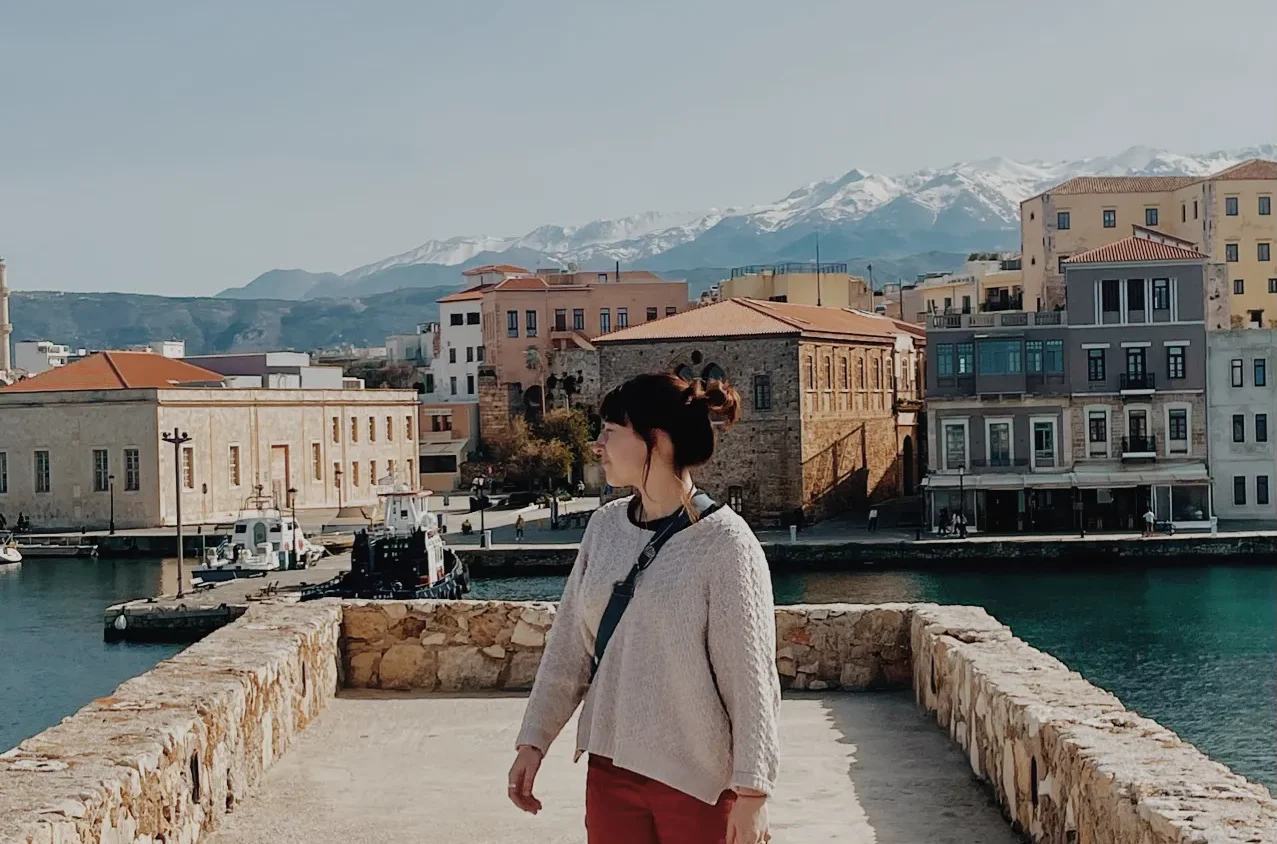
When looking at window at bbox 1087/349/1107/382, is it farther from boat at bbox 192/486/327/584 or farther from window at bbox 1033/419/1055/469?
boat at bbox 192/486/327/584

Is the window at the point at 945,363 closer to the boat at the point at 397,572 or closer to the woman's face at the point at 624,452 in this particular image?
the boat at the point at 397,572

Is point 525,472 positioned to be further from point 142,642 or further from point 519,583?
point 142,642

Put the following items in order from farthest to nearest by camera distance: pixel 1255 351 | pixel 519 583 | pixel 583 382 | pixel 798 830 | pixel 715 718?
pixel 583 382 → pixel 1255 351 → pixel 519 583 → pixel 798 830 → pixel 715 718

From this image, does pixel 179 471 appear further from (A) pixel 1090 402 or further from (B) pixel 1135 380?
(B) pixel 1135 380

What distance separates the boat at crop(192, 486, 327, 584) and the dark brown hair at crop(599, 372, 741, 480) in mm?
40568

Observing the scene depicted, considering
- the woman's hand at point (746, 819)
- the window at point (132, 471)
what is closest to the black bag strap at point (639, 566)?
the woman's hand at point (746, 819)

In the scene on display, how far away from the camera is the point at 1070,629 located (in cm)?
3581

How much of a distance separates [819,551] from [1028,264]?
2337 cm

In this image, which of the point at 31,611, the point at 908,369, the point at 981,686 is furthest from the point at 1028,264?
the point at 981,686

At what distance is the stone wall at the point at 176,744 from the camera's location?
17.7ft

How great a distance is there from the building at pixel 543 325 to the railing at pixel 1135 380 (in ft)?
90.5

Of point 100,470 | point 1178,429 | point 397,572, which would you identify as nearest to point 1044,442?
point 1178,429

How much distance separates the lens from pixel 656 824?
4.26 meters

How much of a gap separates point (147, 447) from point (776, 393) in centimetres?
1962
